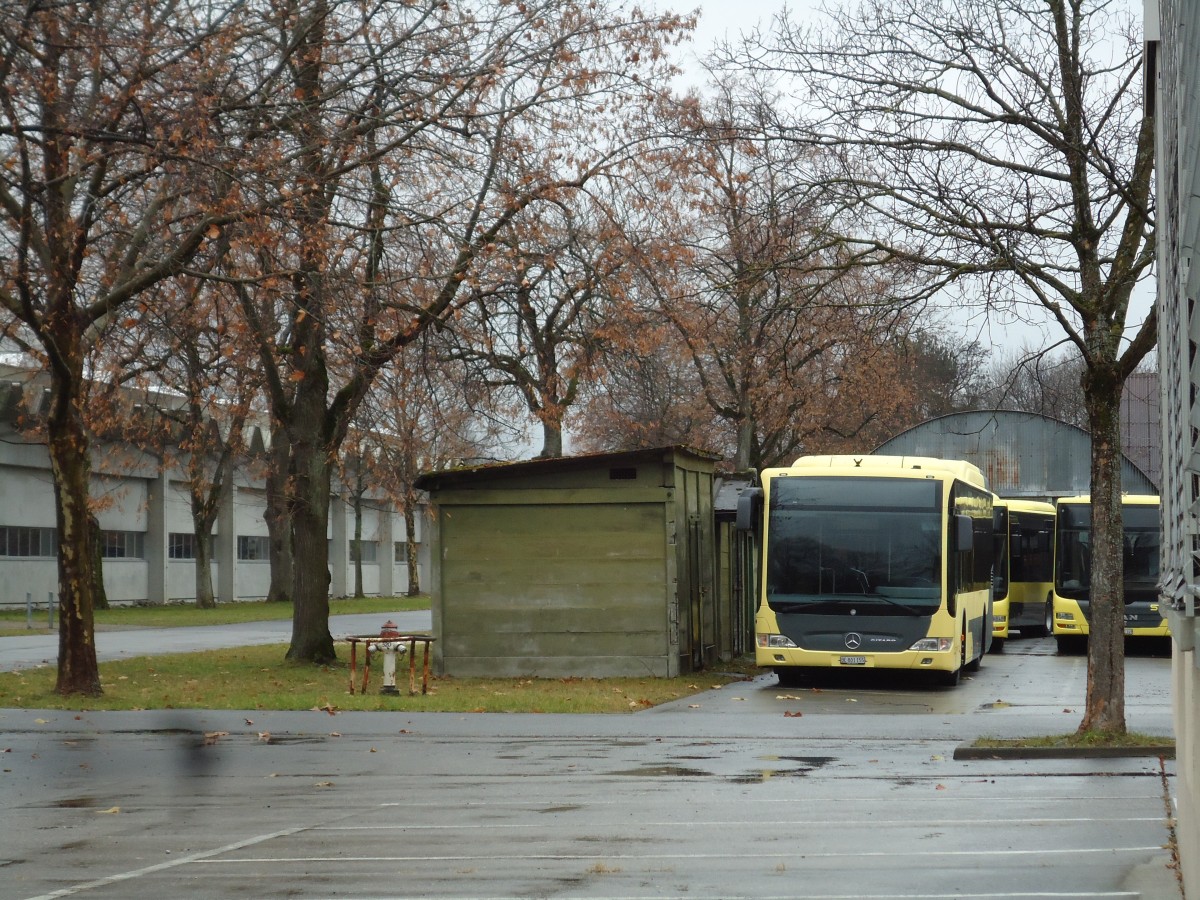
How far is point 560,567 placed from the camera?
945 inches

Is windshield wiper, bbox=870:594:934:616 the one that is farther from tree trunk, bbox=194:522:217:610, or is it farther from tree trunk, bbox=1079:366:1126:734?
tree trunk, bbox=194:522:217:610

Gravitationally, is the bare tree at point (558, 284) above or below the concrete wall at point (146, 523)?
above

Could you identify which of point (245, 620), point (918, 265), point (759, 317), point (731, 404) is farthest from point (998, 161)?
point (245, 620)

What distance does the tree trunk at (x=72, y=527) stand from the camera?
20031 millimetres

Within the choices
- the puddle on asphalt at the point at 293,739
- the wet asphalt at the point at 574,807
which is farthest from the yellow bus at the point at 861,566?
the puddle on asphalt at the point at 293,739

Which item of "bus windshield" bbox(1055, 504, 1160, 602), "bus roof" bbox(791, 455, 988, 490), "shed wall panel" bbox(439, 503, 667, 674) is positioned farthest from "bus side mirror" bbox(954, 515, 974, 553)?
"bus windshield" bbox(1055, 504, 1160, 602)

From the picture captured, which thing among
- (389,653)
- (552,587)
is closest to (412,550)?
(552,587)

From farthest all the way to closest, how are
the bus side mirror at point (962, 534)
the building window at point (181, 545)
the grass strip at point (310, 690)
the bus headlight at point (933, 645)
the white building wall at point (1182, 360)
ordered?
the building window at point (181, 545)
the bus side mirror at point (962, 534)
the bus headlight at point (933, 645)
the grass strip at point (310, 690)
the white building wall at point (1182, 360)

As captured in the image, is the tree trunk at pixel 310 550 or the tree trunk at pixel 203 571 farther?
the tree trunk at pixel 203 571

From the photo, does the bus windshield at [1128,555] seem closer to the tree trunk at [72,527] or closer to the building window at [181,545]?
the tree trunk at [72,527]

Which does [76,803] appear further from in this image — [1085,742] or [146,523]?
[146,523]

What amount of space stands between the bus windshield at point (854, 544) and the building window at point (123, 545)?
39597 millimetres

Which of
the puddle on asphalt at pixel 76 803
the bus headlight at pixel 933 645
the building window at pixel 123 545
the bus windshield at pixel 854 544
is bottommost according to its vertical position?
the puddle on asphalt at pixel 76 803

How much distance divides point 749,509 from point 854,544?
5.08ft
